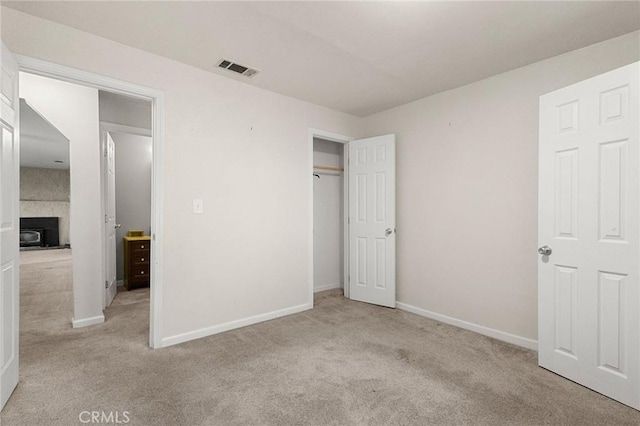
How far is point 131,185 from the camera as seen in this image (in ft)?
17.2

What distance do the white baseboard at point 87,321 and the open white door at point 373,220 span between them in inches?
113

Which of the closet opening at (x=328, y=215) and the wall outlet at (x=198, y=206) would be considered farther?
the closet opening at (x=328, y=215)

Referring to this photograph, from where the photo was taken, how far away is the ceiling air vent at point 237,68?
9.06 ft

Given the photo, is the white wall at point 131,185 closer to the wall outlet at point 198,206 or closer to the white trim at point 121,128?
the white trim at point 121,128

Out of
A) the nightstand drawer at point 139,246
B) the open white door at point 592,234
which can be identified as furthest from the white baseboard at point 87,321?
the open white door at point 592,234

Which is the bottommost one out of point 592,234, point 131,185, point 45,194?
point 592,234

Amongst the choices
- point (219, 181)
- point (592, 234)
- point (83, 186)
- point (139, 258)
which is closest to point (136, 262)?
point (139, 258)

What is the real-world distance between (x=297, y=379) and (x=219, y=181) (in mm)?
1881

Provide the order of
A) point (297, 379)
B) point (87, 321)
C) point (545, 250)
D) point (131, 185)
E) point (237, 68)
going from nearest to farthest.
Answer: point (297, 379), point (545, 250), point (237, 68), point (87, 321), point (131, 185)

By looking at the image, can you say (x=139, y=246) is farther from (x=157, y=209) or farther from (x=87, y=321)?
(x=157, y=209)

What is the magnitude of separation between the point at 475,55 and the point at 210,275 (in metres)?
3.03

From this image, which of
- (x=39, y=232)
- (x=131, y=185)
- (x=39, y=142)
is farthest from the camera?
(x=39, y=232)

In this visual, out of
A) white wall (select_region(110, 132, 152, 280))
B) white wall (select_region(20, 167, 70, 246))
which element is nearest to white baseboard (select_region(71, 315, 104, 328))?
white wall (select_region(110, 132, 152, 280))

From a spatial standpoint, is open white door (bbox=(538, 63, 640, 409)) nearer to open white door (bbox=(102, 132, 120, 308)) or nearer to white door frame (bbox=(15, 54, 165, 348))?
white door frame (bbox=(15, 54, 165, 348))
